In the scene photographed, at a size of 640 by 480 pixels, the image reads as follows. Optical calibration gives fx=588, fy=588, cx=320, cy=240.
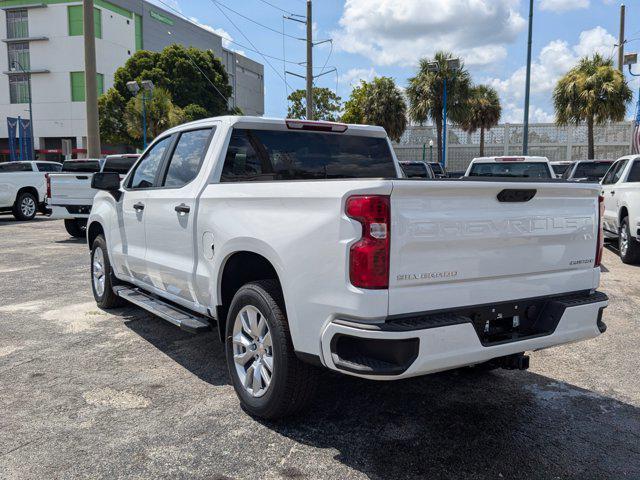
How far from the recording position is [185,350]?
5.19 m

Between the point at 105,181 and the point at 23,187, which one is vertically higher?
the point at 105,181

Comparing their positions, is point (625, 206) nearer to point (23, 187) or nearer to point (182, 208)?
point (182, 208)

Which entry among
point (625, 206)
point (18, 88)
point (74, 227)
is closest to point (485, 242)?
point (625, 206)

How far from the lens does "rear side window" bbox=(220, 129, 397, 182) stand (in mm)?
4539

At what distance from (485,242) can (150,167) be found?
3.41 m

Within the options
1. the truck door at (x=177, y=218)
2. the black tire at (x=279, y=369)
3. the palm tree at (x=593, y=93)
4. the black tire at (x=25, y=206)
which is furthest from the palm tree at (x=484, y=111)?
the black tire at (x=279, y=369)

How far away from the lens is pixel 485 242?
316cm

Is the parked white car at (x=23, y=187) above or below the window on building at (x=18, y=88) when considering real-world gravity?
below

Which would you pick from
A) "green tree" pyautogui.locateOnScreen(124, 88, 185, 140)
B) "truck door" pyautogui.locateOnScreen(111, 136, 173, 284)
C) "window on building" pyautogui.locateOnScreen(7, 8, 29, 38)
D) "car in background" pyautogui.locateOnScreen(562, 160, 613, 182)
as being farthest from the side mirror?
"window on building" pyautogui.locateOnScreen(7, 8, 29, 38)

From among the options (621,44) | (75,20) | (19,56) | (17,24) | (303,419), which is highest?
(17,24)

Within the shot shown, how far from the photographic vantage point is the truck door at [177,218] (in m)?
4.38

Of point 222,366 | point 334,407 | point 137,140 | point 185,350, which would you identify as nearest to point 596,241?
point 334,407

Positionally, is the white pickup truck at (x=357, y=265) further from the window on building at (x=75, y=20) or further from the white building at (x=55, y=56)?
the window on building at (x=75, y=20)

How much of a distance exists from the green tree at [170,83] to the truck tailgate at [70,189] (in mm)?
32419
